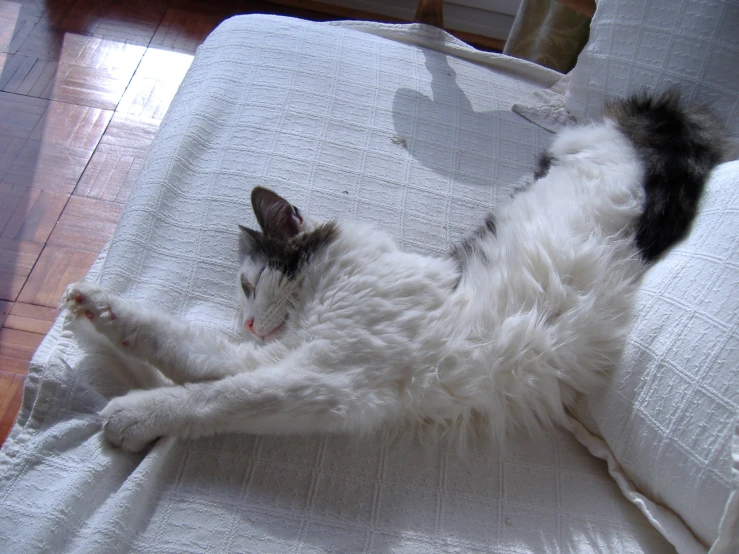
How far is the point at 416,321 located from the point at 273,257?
1.12ft

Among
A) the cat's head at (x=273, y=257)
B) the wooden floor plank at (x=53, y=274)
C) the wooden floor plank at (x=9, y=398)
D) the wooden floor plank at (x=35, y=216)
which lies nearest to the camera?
the cat's head at (x=273, y=257)

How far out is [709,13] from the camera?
139 cm

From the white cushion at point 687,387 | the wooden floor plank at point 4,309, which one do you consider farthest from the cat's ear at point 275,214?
the wooden floor plank at point 4,309

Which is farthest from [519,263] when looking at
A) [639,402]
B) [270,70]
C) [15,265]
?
[15,265]

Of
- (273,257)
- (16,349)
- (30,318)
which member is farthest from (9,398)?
(273,257)

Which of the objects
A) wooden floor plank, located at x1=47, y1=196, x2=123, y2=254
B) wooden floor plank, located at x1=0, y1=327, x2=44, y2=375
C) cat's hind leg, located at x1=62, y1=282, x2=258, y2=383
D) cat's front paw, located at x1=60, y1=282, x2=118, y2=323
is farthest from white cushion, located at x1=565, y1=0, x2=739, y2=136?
wooden floor plank, located at x1=0, y1=327, x2=44, y2=375

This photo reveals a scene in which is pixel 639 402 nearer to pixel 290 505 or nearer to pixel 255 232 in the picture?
pixel 290 505

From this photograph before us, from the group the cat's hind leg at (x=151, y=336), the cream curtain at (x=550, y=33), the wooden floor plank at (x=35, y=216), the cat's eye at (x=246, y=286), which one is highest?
the cream curtain at (x=550, y=33)

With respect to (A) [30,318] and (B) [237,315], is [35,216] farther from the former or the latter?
(B) [237,315]

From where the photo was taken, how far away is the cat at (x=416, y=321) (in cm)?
102

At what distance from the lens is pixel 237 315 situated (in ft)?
4.07

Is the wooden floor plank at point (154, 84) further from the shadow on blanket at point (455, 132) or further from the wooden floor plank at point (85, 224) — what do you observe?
the shadow on blanket at point (455, 132)

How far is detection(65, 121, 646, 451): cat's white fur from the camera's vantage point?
39.6 inches

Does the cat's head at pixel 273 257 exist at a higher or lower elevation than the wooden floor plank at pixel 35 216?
higher
